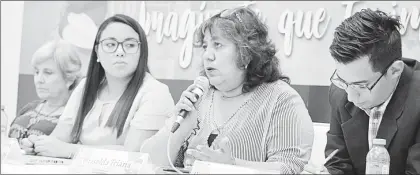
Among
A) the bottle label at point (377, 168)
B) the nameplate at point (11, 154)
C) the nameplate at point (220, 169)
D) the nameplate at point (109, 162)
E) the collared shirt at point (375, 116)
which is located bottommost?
the nameplate at point (11, 154)

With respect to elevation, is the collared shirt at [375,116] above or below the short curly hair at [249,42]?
below

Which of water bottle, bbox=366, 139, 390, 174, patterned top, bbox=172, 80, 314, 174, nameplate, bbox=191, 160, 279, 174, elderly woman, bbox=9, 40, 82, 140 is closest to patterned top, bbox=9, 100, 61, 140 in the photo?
elderly woman, bbox=9, 40, 82, 140

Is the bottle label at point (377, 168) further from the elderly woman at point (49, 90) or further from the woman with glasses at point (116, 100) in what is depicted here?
the elderly woman at point (49, 90)

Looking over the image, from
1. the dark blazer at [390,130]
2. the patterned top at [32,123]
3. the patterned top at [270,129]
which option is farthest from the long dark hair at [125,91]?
the dark blazer at [390,130]

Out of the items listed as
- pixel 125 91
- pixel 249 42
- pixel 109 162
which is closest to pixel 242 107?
pixel 249 42

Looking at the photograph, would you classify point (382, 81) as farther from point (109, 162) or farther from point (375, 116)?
point (109, 162)

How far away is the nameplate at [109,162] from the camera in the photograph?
196cm

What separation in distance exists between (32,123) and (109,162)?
1.70 metres

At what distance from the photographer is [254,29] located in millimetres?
2535

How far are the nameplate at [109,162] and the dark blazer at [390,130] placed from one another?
785mm

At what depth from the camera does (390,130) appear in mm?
2104

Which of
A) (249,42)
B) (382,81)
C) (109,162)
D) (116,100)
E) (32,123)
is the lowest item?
(32,123)

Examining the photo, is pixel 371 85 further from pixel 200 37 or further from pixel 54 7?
pixel 54 7

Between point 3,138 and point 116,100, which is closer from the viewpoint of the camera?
point 3,138
